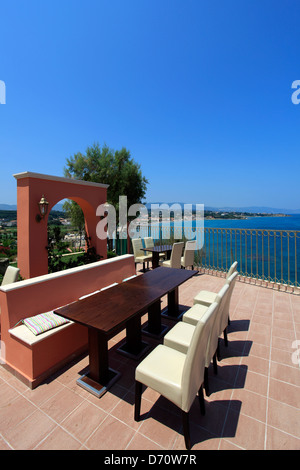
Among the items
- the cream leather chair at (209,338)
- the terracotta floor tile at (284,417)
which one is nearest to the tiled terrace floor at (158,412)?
the terracotta floor tile at (284,417)

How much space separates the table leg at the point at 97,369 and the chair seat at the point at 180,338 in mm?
637

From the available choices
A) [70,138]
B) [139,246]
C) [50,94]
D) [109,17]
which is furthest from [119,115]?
[139,246]

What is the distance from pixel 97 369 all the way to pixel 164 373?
0.82 metres

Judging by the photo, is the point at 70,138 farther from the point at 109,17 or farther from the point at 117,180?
the point at 109,17

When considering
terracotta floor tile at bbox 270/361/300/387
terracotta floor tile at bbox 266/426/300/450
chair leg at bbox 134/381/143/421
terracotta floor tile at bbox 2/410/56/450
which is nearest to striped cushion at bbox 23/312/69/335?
terracotta floor tile at bbox 2/410/56/450

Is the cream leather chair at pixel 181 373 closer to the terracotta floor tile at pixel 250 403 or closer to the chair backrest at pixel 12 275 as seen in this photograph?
the terracotta floor tile at pixel 250 403

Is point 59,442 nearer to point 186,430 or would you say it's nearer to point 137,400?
point 137,400

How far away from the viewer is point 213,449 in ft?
4.43

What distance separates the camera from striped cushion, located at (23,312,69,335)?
2069 millimetres

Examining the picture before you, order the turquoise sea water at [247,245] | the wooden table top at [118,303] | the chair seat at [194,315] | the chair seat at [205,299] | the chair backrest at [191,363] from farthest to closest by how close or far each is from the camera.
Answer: the turquoise sea water at [247,245] → the chair seat at [205,299] → the chair seat at [194,315] → the wooden table top at [118,303] → the chair backrest at [191,363]

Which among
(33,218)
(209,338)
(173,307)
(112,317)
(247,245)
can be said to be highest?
(33,218)

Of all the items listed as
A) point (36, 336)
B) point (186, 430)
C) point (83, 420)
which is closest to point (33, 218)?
point (36, 336)

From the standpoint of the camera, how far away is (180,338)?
195 cm

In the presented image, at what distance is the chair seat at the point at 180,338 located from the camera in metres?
1.87
